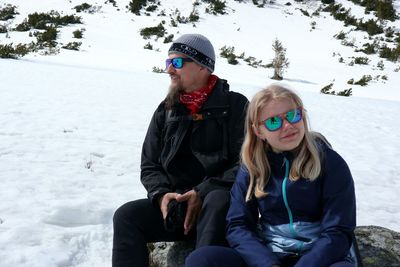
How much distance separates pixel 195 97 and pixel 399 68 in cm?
1348

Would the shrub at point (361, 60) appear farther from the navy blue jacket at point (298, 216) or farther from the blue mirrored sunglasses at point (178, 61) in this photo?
the navy blue jacket at point (298, 216)

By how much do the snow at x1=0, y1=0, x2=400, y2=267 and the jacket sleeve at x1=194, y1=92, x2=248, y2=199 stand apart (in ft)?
3.14

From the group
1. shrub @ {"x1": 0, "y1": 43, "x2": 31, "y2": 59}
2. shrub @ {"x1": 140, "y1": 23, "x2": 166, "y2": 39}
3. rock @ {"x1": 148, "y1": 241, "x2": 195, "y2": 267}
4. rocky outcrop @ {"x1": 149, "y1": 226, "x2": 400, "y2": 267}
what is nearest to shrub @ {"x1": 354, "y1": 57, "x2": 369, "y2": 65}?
shrub @ {"x1": 140, "y1": 23, "x2": 166, "y2": 39}

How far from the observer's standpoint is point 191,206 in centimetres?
220

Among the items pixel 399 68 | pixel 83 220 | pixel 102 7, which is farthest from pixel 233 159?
pixel 102 7

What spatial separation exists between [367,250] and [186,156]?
49.6 inches

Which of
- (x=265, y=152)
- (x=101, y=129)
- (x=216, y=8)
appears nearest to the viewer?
(x=265, y=152)

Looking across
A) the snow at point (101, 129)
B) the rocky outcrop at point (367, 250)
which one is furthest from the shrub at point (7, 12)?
the rocky outcrop at point (367, 250)

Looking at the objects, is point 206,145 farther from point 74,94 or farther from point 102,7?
point 102,7

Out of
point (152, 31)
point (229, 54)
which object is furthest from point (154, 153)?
point (152, 31)

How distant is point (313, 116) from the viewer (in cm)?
780

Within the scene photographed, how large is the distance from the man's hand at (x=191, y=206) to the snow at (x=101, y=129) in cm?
79

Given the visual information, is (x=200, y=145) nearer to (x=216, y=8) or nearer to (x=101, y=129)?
(x=101, y=129)

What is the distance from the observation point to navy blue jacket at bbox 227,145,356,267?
184 centimetres
